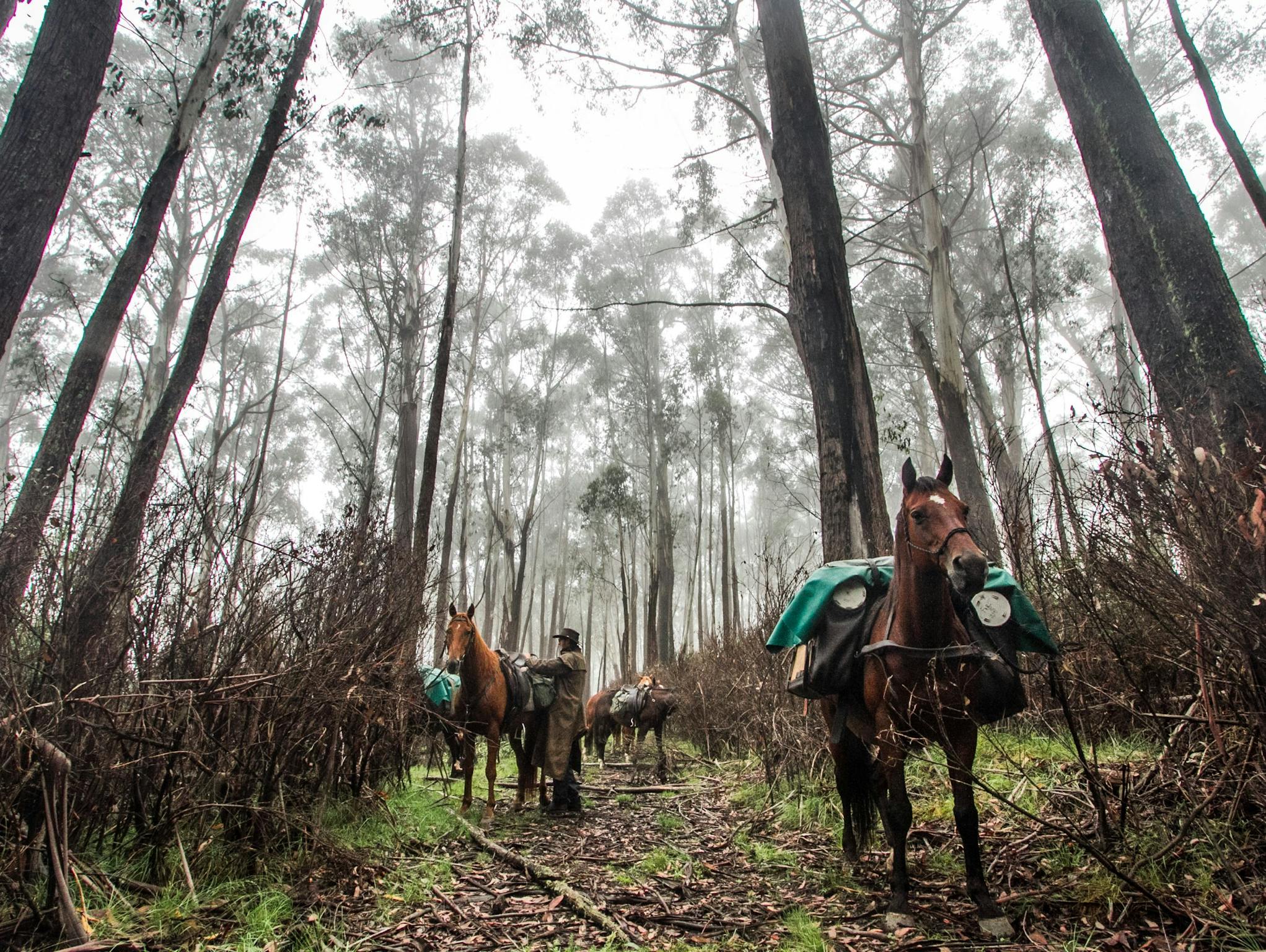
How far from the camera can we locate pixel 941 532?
287cm

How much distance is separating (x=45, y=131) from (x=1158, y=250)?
21.7 ft

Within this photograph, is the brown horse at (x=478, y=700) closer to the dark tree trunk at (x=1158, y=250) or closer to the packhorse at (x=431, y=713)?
the packhorse at (x=431, y=713)

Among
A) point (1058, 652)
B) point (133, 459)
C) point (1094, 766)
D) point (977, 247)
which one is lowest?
point (1094, 766)

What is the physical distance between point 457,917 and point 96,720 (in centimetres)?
193

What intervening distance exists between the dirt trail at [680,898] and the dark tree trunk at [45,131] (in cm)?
387

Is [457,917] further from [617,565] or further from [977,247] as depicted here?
[617,565]

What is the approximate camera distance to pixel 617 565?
3416 cm

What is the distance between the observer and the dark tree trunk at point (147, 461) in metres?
3.10

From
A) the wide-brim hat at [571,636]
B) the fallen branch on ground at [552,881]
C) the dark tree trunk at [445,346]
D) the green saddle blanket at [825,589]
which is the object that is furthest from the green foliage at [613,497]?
the green saddle blanket at [825,589]

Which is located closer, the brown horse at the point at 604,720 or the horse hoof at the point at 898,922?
Answer: the horse hoof at the point at 898,922

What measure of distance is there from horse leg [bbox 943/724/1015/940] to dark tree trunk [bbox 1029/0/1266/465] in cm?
162

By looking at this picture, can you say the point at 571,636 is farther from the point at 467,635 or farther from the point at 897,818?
the point at 897,818

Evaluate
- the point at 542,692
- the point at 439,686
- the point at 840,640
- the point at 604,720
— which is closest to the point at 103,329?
the point at 439,686

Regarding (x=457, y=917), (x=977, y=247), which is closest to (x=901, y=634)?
(x=457, y=917)
